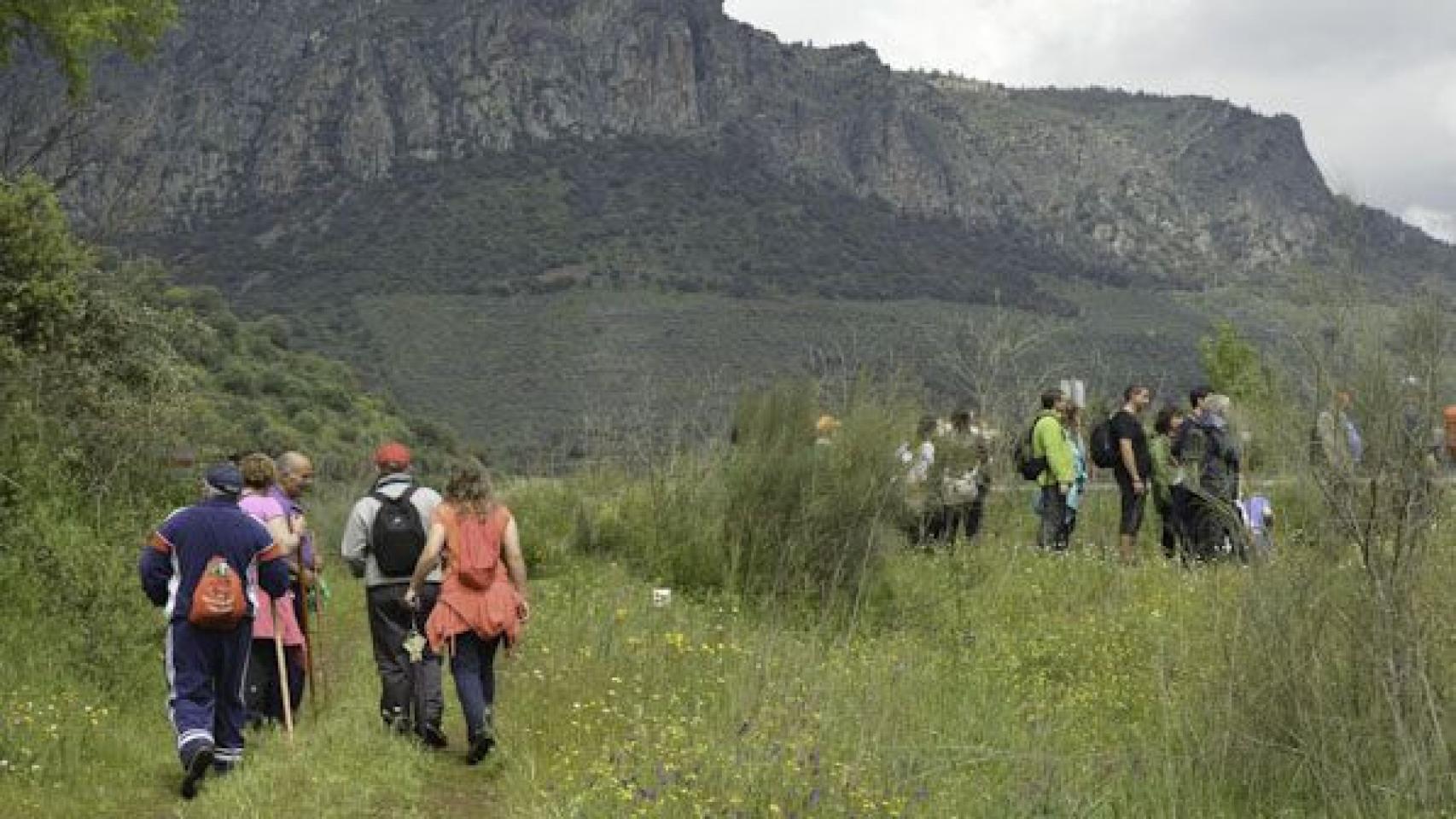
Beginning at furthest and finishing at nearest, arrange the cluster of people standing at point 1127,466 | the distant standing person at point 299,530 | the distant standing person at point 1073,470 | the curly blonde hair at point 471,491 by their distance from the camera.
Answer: the distant standing person at point 1073,470 < the cluster of people standing at point 1127,466 < the distant standing person at point 299,530 < the curly blonde hair at point 471,491

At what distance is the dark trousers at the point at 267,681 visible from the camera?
8719 millimetres

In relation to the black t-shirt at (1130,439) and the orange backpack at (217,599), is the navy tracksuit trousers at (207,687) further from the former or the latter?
the black t-shirt at (1130,439)

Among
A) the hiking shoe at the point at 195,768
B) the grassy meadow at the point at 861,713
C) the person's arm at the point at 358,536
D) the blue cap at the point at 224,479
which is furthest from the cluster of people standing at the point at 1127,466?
the hiking shoe at the point at 195,768

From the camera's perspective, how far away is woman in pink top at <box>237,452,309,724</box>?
862cm

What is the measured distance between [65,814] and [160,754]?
1.35 meters

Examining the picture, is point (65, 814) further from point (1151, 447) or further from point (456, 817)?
point (1151, 447)

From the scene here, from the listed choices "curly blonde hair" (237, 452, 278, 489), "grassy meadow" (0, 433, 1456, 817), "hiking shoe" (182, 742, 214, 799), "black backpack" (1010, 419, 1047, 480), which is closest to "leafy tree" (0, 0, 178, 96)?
"grassy meadow" (0, 433, 1456, 817)

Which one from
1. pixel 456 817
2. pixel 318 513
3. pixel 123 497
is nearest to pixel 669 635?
pixel 456 817

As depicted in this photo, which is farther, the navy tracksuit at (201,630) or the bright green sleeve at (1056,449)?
the bright green sleeve at (1056,449)

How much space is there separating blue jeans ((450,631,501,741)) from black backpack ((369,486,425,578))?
55 centimetres

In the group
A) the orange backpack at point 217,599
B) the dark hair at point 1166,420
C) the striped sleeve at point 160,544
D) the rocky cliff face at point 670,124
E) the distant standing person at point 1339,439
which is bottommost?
the orange backpack at point 217,599

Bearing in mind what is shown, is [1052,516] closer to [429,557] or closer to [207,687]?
[429,557]

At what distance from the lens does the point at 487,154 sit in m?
131

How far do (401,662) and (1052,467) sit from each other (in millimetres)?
6954
